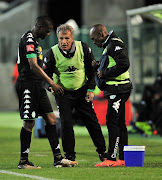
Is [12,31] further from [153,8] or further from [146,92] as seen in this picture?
[153,8]

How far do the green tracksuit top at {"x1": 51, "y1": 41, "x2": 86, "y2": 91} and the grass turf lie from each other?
1192 mm

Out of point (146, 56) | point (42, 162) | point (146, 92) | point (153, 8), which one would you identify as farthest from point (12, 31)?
point (42, 162)

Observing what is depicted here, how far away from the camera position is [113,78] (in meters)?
9.29

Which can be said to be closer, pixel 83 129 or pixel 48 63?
pixel 48 63

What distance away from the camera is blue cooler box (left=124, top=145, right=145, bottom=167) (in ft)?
29.6

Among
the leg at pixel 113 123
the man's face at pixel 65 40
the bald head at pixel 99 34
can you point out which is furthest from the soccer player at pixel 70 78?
the leg at pixel 113 123

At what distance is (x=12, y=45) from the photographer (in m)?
28.2

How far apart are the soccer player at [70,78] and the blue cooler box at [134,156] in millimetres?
786

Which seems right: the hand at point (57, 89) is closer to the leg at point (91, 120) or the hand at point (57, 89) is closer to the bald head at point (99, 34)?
the leg at point (91, 120)

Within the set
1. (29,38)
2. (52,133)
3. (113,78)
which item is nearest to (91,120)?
(52,133)

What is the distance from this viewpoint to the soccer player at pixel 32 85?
898 centimetres

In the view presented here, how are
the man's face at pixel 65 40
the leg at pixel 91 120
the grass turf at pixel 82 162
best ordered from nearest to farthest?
the grass turf at pixel 82 162 < the man's face at pixel 65 40 < the leg at pixel 91 120

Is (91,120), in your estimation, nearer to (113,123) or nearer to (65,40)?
(113,123)

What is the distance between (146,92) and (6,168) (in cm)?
726
